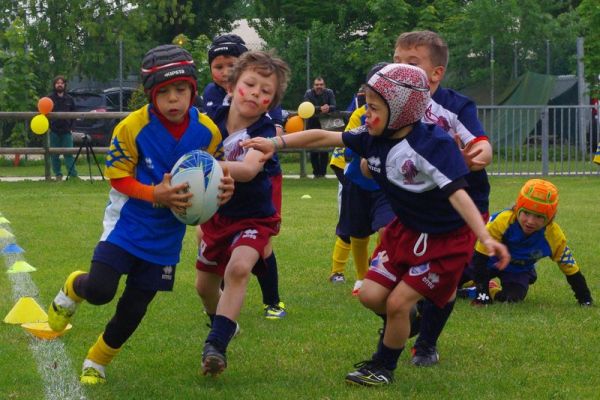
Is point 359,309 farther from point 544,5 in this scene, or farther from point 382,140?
→ point 544,5

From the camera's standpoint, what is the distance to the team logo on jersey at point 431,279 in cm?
535

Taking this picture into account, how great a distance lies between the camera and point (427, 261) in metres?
5.34

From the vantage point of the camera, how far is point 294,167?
25.4 m

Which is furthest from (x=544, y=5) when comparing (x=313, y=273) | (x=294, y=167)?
(x=313, y=273)

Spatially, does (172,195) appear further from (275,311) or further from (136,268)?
(275,311)

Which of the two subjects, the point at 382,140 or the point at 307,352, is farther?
the point at 307,352

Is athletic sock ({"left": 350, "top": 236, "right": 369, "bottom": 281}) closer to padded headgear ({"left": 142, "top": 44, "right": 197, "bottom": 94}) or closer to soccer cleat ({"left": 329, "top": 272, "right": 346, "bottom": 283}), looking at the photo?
soccer cleat ({"left": 329, "top": 272, "right": 346, "bottom": 283})

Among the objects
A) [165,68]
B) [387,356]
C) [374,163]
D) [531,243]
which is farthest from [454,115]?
[531,243]

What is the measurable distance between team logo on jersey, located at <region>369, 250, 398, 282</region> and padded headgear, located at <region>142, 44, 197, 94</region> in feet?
4.19

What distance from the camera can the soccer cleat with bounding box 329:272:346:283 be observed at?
8.95 meters

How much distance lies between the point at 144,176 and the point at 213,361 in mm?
966

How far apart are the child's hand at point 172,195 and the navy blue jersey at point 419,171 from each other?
0.85 meters

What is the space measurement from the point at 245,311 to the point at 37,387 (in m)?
2.37

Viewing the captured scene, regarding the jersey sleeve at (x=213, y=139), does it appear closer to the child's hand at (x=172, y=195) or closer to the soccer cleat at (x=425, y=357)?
the child's hand at (x=172, y=195)
